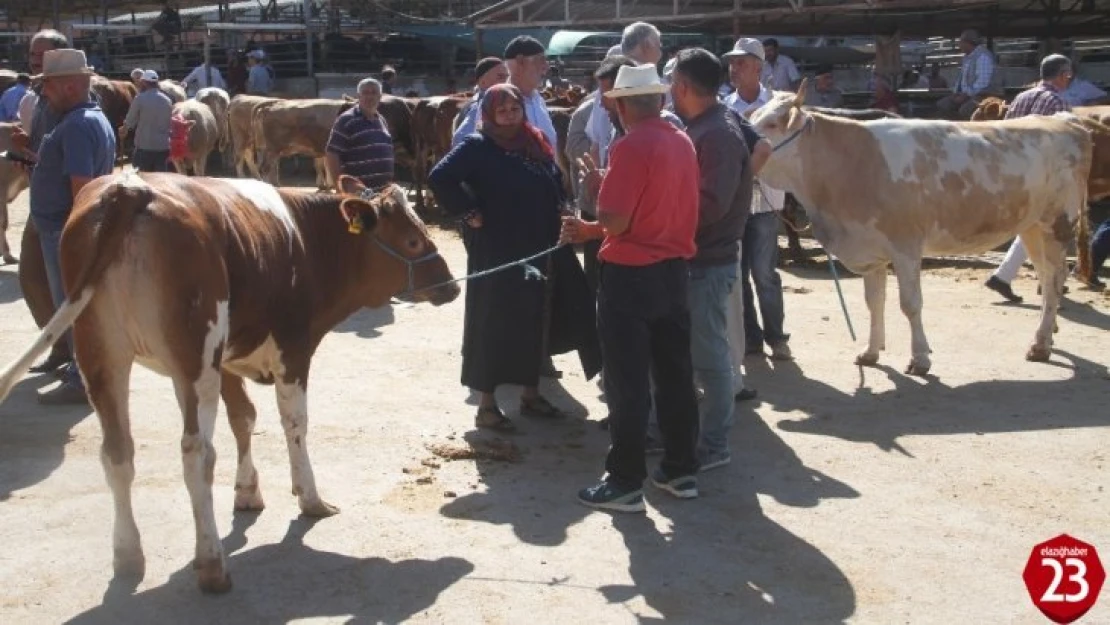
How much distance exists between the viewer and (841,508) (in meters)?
5.77

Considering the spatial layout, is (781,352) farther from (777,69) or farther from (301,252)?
(777,69)

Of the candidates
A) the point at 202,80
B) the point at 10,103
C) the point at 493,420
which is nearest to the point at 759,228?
the point at 493,420

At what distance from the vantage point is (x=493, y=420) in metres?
6.93

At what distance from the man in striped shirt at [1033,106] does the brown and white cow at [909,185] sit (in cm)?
166

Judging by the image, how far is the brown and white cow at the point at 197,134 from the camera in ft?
62.2

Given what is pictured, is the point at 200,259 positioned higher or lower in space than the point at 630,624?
higher

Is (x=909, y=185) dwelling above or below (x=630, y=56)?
below

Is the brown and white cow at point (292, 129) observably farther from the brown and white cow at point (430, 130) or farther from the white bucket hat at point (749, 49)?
the white bucket hat at point (749, 49)

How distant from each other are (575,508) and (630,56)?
2.90 meters

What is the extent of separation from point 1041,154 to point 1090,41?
705 inches

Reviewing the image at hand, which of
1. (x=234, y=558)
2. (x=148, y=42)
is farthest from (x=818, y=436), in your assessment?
(x=148, y=42)

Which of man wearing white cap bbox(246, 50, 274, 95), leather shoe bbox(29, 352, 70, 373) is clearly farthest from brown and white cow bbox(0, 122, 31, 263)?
man wearing white cap bbox(246, 50, 274, 95)

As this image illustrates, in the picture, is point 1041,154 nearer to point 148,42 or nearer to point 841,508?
point 841,508

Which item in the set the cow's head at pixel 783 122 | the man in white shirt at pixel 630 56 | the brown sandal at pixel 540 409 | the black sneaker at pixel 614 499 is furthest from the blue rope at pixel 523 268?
the cow's head at pixel 783 122
